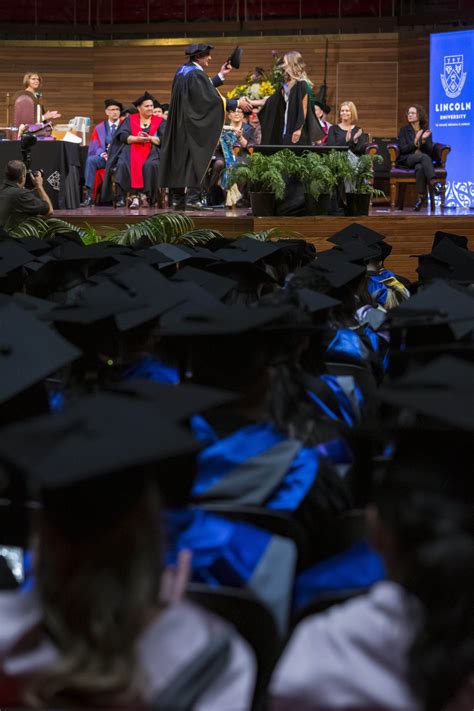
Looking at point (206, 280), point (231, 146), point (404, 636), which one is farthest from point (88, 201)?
point (404, 636)

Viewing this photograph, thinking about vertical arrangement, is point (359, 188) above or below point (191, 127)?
below

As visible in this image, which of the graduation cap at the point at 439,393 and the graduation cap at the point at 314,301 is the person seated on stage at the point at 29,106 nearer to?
the graduation cap at the point at 314,301

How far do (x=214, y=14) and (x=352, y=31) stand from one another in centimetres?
222

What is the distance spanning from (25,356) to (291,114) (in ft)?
29.3

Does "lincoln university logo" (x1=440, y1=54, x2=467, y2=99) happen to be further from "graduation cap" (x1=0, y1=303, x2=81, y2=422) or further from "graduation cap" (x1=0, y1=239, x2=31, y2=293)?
"graduation cap" (x1=0, y1=303, x2=81, y2=422)

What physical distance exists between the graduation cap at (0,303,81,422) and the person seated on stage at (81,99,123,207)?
36.3 feet

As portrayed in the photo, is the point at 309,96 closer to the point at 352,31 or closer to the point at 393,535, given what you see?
the point at 352,31

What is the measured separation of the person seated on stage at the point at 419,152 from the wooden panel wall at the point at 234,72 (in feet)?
13.3

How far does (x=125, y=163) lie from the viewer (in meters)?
12.6

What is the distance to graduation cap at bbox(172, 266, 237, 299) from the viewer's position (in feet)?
A: 12.4

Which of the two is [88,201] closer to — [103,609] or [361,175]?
[361,175]

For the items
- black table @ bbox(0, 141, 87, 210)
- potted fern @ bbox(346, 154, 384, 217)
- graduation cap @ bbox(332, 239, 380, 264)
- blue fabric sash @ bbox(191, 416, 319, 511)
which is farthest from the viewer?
black table @ bbox(0, 141, 87, 210)

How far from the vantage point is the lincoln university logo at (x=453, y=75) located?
1295cm

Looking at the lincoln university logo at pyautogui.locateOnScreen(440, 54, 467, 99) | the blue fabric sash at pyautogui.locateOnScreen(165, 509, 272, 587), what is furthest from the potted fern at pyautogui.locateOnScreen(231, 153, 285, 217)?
the blue fabric sash at pyautogui.locateOnScreen(165, 509, 272, 587)
